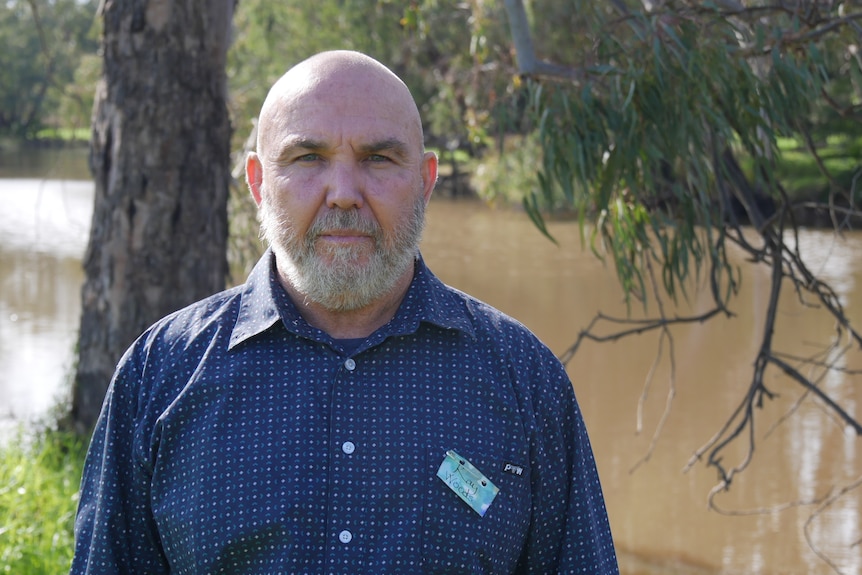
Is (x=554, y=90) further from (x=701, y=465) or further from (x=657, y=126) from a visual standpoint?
(x=701, y=465)

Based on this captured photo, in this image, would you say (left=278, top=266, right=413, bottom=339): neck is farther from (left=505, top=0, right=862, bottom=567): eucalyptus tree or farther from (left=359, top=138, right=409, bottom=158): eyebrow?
(left=505, top=0, right=862, bottom=567): eucalyptus tree

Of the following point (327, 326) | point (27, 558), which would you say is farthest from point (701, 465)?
point (327, 326)

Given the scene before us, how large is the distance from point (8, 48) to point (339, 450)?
25.1 meters

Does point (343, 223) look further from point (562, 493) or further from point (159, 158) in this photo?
point (159, 158)

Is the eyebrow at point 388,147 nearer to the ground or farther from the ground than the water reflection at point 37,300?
farther from the ground

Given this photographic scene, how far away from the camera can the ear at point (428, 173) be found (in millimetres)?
1878

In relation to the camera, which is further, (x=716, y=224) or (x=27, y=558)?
(x=716, y=224)

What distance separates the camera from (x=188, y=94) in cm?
425

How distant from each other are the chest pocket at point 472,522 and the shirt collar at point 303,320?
0.20 meters

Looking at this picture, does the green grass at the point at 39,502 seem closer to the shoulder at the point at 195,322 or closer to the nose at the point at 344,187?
the shoulder at the point at 195,322

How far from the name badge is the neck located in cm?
26

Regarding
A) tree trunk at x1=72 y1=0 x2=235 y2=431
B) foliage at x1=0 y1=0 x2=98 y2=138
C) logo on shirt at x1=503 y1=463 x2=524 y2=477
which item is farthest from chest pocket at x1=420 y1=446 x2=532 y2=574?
foliage at x1=0 y1=0 x2=98 y2=138

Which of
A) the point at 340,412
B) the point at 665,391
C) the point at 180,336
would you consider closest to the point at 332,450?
the point at 340,412

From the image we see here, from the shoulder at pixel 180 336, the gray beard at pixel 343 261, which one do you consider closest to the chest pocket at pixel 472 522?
the gray beard at pixel 343 261
